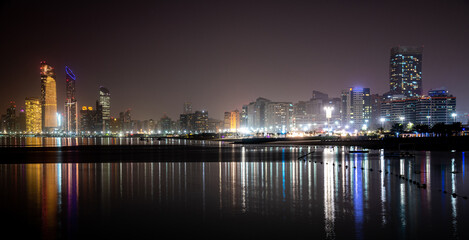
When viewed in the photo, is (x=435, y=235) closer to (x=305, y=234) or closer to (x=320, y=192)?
(x=305, y=234)

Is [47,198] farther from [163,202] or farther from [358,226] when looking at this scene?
[358,226]

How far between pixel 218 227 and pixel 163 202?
6.35 meters

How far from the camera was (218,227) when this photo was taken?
16.1m

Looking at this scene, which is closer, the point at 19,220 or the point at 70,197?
the point at 19,220

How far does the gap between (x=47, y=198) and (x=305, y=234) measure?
1545 centimetres

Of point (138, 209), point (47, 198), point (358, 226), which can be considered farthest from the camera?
point (47, 198)

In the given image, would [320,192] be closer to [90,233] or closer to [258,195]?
[258,195]

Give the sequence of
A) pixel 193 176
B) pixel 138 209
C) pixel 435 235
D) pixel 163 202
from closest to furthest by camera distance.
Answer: pixel 435 235, pixel 138 209, pixel 163 202, pixel 193 176

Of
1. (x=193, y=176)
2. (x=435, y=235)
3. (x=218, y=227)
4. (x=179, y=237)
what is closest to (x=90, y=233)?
(x=179, y=237)

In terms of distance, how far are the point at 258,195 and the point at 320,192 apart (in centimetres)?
377

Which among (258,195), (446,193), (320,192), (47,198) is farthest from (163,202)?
(446,193)

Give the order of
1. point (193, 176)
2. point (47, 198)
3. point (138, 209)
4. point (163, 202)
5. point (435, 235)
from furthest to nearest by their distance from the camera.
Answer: point (193, 176) → point (47, 198) → point (163, 202) → point (138, 209) → point (435, 235)

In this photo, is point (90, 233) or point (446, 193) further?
point (446, 193)

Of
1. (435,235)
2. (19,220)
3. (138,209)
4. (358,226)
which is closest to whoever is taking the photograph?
(435,235)
